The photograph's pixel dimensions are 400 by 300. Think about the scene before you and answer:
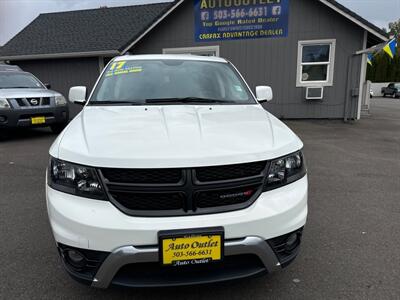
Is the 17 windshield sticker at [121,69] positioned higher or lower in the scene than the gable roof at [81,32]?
lower

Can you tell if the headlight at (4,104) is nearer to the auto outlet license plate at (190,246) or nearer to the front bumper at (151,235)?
the front bumper at (151,235)

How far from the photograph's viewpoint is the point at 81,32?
15641mm

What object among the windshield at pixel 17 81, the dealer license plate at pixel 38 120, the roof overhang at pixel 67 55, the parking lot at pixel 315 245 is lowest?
the parking lot at pixel 315 245

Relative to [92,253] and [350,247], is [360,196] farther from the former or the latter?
[92,253]

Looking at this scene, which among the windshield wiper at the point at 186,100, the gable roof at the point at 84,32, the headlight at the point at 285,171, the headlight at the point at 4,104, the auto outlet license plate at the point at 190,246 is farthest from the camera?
the gable roof at the point at 84,32

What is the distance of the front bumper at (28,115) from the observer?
309 inches

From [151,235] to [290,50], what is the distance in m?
10.5

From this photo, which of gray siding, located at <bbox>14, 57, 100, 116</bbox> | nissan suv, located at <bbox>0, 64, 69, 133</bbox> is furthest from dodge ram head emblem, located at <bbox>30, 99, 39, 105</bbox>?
gray siding, located at <bbox>14, 57, 100, 116</bbox>

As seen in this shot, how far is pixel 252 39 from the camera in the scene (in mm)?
11336

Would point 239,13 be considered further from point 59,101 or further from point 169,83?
point 169,83

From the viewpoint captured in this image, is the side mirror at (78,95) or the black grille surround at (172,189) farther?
the side mirror at (78,95)

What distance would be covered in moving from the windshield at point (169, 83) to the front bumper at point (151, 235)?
1363mm

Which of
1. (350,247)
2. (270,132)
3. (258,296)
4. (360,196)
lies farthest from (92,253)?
(360,196)

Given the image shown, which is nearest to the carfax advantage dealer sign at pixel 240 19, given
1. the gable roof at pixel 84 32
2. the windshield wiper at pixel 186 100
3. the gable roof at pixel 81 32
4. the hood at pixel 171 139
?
the gable roof at pixel 84 32
